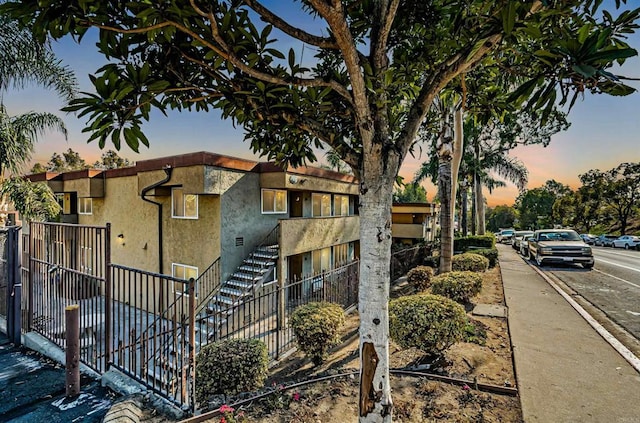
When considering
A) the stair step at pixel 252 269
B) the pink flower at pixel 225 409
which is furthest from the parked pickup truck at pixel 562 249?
the pink flower at pixel 225 409

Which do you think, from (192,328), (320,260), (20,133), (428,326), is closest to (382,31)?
(192,328)

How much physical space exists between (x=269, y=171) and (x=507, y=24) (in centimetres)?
1026

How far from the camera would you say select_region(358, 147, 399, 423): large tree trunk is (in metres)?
2.88

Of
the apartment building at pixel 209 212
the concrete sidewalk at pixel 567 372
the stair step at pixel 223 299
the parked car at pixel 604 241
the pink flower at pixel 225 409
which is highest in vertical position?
the apartment building at pixel 209 212

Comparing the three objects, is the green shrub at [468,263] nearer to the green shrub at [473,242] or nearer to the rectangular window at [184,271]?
the green shrub at [473,242]

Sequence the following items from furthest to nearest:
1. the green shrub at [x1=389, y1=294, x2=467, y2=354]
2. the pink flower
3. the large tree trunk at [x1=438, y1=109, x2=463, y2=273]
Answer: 1. the large tree trunk at [x1=438, y1=109, x2=463, y2=273]
2. the green shrub at [x1=389, y1=294, x2=467, y2=354]
3. the pink flower

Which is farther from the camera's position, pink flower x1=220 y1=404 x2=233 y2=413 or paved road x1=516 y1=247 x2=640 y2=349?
paved road x1=516 y1=247 x2=640 y2=349

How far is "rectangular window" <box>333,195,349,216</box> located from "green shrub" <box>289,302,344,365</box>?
10.3 m

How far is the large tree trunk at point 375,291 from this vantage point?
288 cm

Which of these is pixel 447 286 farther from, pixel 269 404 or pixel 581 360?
pixel 269 404

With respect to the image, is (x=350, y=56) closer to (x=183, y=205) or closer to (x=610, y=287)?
(x=183, y=205)

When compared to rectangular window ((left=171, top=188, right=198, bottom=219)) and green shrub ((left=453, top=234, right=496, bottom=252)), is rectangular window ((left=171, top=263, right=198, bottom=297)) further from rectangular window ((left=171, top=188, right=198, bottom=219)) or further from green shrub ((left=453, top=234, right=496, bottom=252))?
green shrub ((left=453, top=234, right=496, bottom=252))

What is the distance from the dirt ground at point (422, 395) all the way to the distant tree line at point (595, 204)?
1125 inches

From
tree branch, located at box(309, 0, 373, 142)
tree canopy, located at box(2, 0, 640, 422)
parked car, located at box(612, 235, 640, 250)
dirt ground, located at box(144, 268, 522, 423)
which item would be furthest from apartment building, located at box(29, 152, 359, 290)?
parked car, located at box(612, 235, 640, 250)
